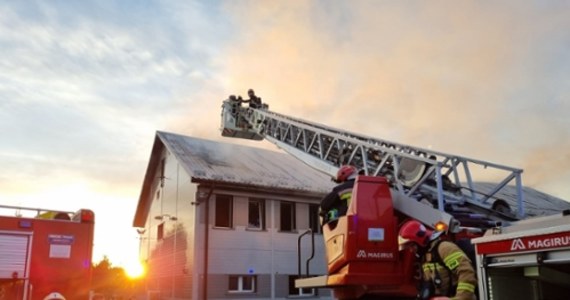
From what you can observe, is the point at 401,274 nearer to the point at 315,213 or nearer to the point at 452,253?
the point at 452,253

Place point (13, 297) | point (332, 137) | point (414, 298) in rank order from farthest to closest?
point (332, 137), point (13, 297), point (414, 298)

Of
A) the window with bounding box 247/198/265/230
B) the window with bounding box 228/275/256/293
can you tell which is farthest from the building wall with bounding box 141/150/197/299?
the window with bounding box 247/198/265/230

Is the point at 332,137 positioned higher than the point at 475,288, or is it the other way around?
the point at 332,137

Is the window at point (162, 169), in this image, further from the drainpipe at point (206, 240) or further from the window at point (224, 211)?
the drainpipe at point (206, 240)

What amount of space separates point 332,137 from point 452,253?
531 cm

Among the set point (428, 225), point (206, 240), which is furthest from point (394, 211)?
point (206, 240)

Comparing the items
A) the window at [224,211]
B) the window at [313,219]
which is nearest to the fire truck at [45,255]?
the window at [224,211]

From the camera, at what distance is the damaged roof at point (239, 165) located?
14.9 meters

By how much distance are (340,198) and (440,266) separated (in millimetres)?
2060

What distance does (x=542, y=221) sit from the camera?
15.2 ft

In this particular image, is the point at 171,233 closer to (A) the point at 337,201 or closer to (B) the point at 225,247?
(B) the point at 225,247

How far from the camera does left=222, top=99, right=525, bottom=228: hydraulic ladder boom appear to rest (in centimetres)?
679

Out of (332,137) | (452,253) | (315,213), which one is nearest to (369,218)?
(452,253)

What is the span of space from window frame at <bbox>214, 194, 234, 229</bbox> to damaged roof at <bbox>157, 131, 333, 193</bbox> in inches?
24.8
